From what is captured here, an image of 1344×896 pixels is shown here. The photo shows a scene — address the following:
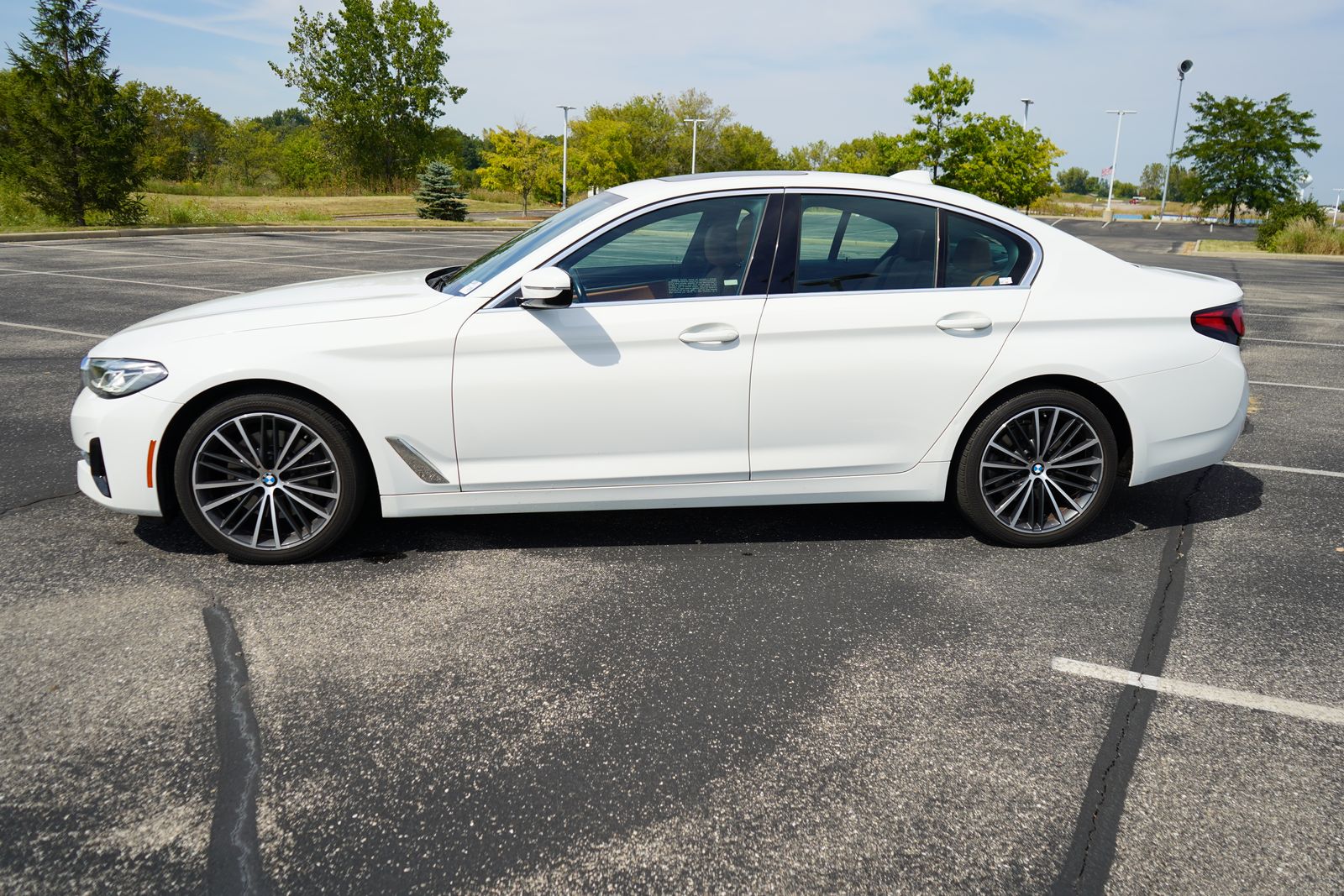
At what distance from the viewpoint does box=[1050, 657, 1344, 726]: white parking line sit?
3.32m

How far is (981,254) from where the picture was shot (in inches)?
182

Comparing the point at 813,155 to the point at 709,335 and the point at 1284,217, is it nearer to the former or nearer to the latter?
the point at 1284,217

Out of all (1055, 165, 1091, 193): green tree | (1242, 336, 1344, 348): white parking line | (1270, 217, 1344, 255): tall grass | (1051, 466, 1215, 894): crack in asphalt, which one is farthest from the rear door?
(1055, 165, 1091, 193): green tree

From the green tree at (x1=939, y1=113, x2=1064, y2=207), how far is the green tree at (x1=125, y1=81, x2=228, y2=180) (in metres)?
48.2

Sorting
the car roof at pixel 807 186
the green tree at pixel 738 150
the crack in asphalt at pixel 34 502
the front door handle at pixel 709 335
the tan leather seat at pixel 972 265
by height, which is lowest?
the crack in asphalt at pixel 34 502

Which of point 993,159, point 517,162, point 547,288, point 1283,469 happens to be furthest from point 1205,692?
point 517,162

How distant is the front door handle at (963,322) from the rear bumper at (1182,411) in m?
0.68

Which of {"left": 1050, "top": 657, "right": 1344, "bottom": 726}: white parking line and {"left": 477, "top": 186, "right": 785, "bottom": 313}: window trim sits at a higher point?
{"left": 477, "top": 186, "right": 785, "bottom": 313}: window trim

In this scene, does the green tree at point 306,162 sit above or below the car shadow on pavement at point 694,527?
above

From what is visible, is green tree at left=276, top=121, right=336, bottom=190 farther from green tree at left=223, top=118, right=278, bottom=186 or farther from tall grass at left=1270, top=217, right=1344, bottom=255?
tall grass at left=1270, top=217, right=1344, bottom=255

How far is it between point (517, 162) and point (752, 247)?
154ft

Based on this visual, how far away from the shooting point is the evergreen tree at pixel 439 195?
4103 cm

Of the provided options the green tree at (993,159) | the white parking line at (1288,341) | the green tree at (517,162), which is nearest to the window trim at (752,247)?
the white parking line at (1288,341)

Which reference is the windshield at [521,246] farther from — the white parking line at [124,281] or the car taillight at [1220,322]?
the white parking line at [124,281]
